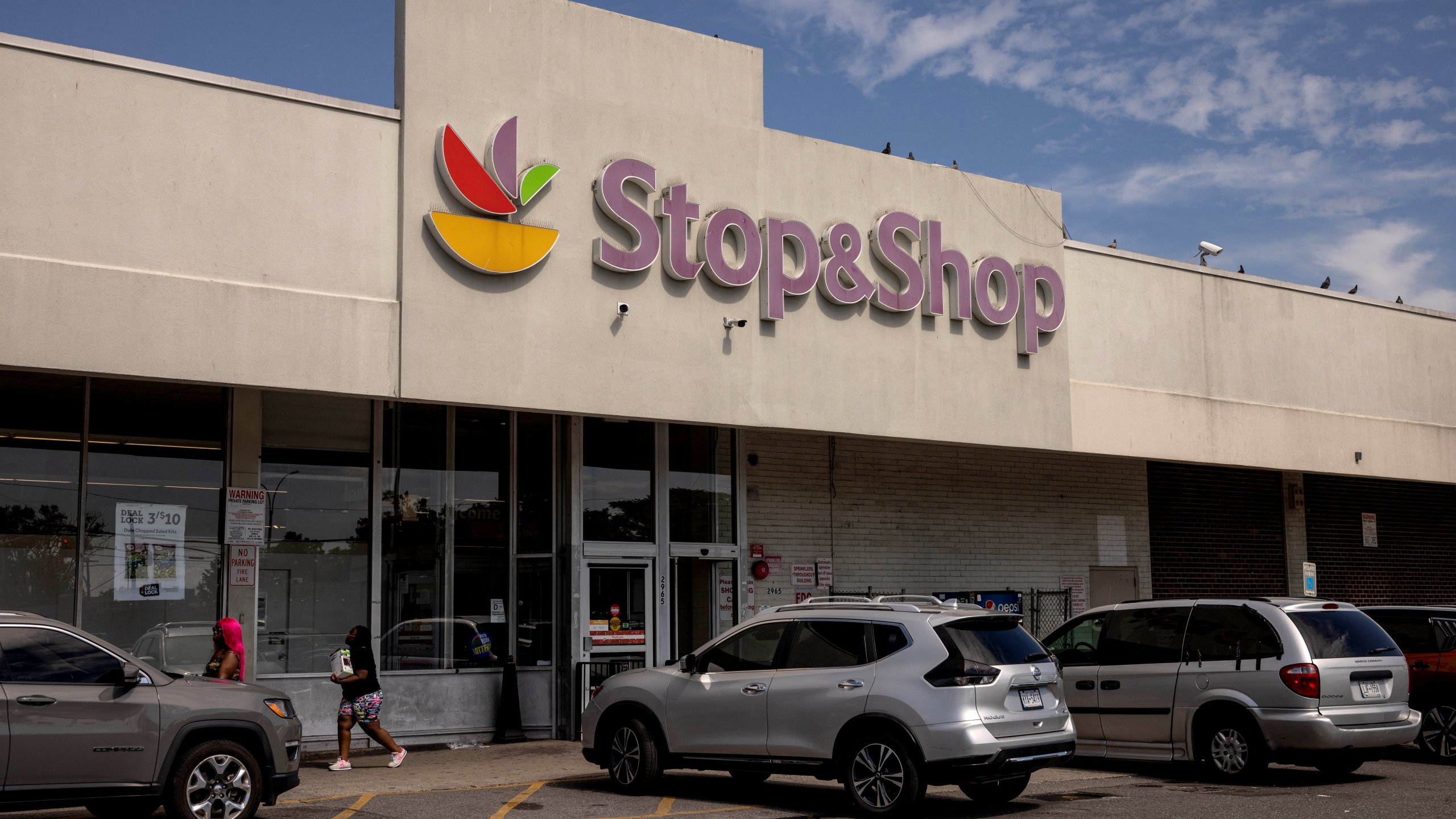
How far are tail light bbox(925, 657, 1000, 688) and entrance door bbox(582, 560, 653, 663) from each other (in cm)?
744

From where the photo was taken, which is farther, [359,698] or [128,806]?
[359,698]

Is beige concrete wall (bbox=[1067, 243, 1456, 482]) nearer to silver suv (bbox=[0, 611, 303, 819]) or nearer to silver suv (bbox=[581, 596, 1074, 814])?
silver suv (bbox=[581, 596, 1074, 814])

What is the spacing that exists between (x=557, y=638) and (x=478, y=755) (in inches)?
80.6

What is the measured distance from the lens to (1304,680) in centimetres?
1216

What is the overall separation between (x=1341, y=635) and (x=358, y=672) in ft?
32.4

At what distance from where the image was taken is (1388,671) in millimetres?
Answer: 12586

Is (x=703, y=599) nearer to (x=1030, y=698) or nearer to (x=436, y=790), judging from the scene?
(x=436, y=790)

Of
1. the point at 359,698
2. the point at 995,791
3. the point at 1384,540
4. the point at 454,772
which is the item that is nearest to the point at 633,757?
the point at 454,772

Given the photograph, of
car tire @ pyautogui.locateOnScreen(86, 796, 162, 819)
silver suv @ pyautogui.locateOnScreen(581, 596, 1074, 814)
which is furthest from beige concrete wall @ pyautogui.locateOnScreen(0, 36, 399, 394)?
silver suv @ pyautogui.locateOnScreen(581, 596, 1074, 814)

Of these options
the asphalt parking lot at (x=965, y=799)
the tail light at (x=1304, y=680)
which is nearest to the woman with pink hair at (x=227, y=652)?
the asphalt parking lot at (x=965, y=799)

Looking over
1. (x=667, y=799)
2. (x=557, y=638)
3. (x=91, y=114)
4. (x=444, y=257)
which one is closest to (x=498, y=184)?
(x=444, y=257)

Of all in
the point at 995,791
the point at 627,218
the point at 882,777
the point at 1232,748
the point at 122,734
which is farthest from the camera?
the point at 627,218

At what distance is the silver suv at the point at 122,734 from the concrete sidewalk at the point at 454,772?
6.08 ft

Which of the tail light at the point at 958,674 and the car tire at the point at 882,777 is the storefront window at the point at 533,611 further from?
the tail light at the point at 958,674
